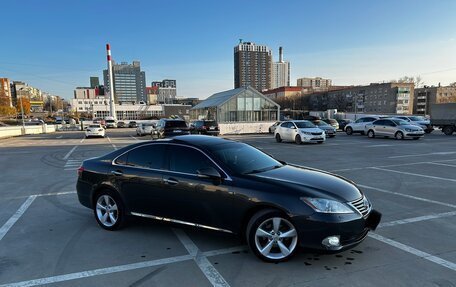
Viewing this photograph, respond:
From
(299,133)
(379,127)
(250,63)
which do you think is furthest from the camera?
(250,63)

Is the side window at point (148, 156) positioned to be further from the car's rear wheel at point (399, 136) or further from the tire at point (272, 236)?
the car's rear wheel at point (399, 136)

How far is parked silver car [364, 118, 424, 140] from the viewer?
22344 mm

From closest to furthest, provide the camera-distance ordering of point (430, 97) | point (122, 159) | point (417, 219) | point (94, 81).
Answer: point (122, 159), point (417, 219), point (430, 97), point (94, 81)

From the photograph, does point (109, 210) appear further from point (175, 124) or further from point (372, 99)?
point (372, 99)

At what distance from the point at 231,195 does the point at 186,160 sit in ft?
3.17

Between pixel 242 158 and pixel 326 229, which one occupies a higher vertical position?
pixel 242 158

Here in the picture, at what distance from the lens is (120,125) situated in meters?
64.9

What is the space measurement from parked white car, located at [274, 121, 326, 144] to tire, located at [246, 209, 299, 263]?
54.2 feet

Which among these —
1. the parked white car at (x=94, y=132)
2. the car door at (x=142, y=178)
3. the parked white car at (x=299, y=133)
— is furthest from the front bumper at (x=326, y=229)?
the parked white car at (x=94, y=132)

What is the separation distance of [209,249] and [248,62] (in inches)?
6272

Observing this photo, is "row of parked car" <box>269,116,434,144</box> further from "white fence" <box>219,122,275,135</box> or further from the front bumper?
the front bumper

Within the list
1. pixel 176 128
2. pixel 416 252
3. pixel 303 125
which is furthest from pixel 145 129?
pixel 416 252

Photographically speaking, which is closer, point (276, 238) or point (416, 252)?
point (276, 238)

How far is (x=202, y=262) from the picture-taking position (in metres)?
4.02
